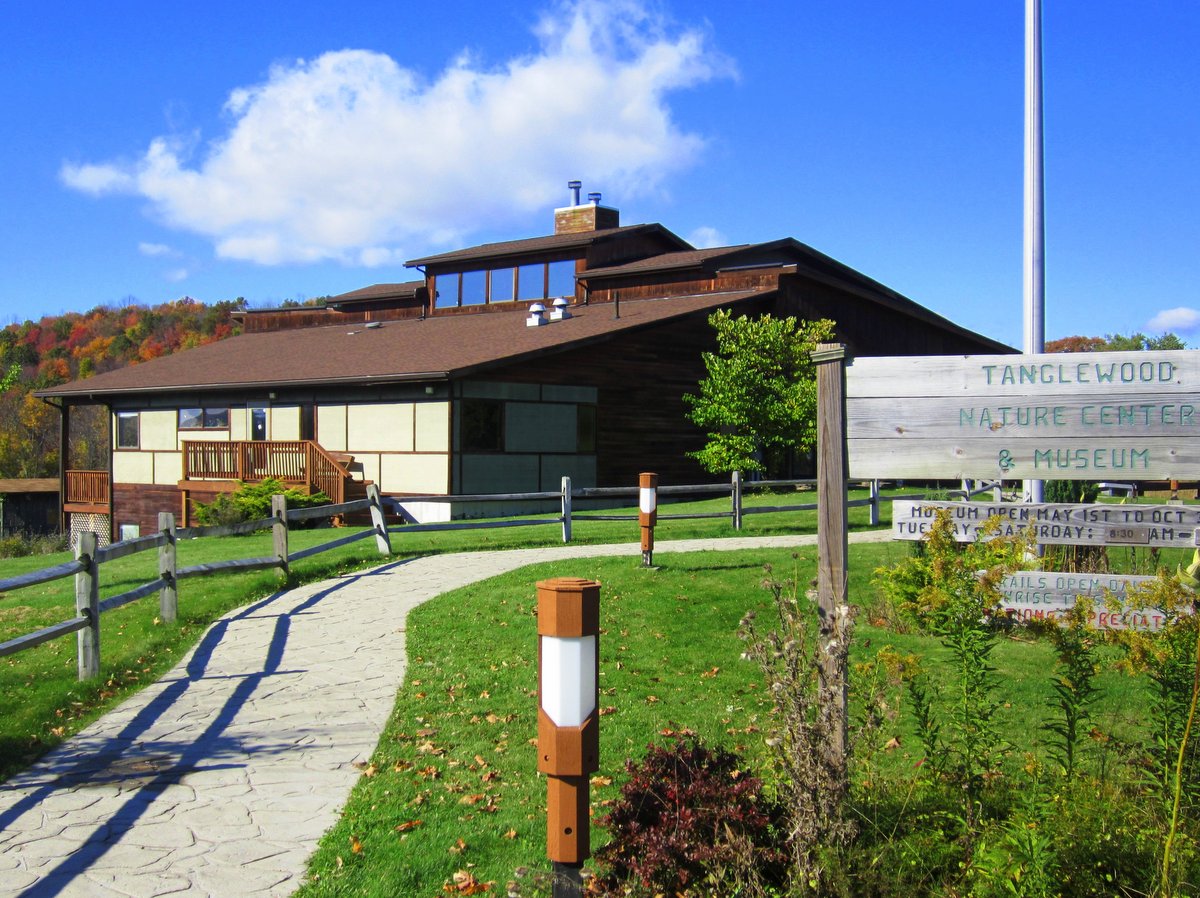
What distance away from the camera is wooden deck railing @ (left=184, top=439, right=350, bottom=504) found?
27719 mm

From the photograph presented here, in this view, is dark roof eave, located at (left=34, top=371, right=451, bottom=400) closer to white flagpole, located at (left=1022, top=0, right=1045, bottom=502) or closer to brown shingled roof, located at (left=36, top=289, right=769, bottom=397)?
brown shingled roof, located at (left=36, top=289, right=769, bottom=397)

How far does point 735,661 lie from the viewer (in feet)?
31.1

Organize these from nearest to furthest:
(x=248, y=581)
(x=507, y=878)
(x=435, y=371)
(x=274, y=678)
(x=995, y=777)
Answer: (x=995, y=777), (x=507, y=878), (x=274, y=678), (x=248, y=581), (x=435, y=371)

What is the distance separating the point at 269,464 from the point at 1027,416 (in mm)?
26087

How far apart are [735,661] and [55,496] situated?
152ft

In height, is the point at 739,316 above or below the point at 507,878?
above

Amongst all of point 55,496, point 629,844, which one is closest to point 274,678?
point 629,844

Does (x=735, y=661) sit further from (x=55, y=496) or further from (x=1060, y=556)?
(x=55, y=496)

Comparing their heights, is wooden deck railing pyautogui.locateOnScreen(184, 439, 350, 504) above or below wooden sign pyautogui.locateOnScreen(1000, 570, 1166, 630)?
above

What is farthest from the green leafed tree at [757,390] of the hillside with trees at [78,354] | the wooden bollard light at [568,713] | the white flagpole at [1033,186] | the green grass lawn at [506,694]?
the hillside with trees at [78,354]

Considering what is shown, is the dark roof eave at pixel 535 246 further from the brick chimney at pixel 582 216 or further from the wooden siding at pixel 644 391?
the wooden siding at pixel 644 391

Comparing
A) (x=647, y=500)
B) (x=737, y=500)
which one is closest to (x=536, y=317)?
(x=737, y=500)

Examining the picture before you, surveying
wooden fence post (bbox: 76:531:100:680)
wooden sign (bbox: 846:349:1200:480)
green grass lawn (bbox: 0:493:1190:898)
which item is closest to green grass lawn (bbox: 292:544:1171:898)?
green grass lawn (bbox: 0:493:1190:898)

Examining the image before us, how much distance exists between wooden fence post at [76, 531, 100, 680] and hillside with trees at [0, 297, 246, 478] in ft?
207
